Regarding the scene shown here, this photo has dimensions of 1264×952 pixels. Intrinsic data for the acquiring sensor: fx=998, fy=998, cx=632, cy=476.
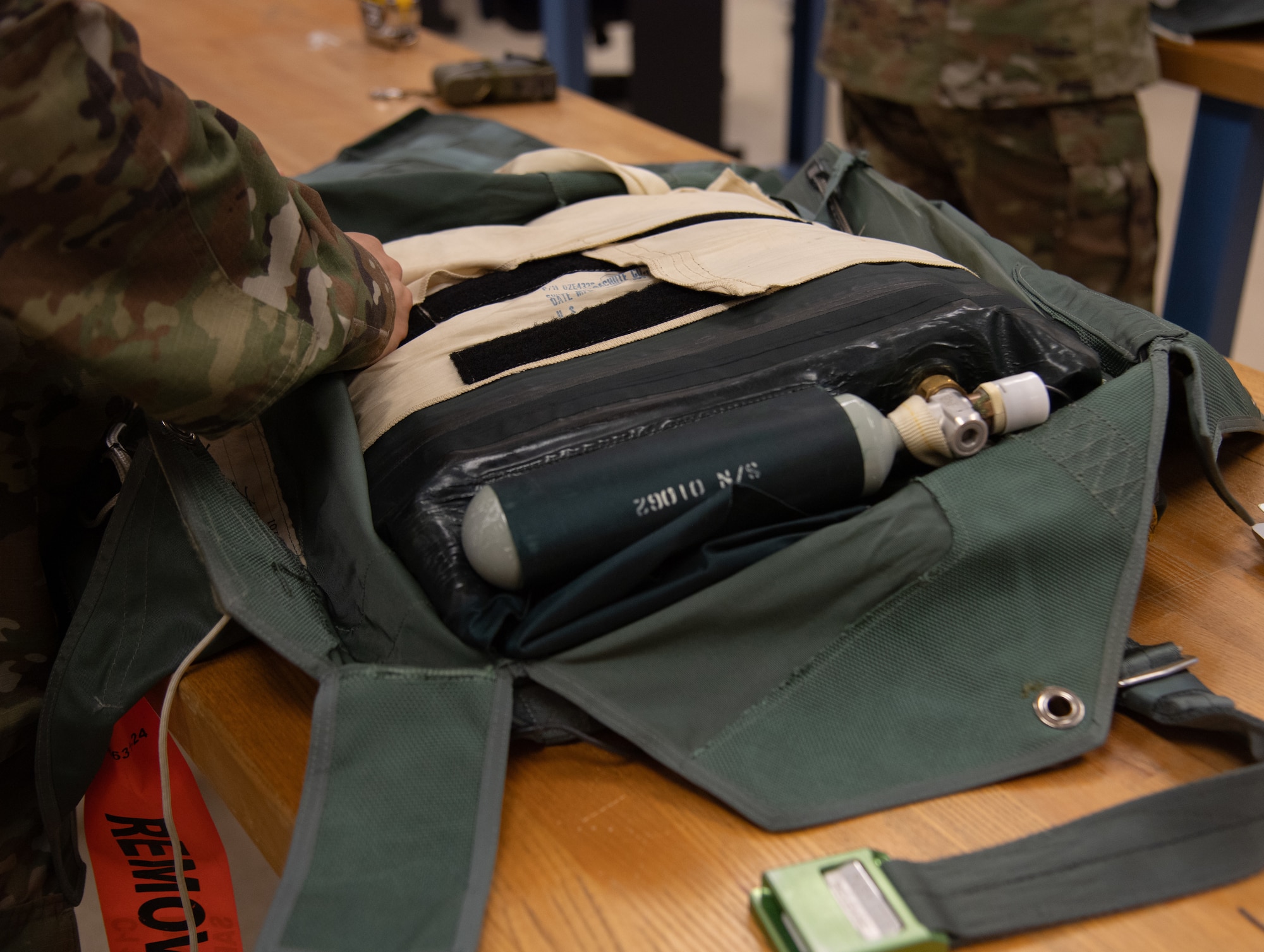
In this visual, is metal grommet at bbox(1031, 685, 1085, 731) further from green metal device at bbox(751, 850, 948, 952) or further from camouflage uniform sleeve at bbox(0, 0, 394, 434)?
camouflage uniform sleeve at bbox(0, 0, 394, 434)

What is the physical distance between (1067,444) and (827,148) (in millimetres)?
521

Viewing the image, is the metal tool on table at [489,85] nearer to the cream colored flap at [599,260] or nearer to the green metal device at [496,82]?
the green metal device at [496,82]

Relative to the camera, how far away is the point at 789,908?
0.43 metres

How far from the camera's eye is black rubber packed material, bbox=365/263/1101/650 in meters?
0.61

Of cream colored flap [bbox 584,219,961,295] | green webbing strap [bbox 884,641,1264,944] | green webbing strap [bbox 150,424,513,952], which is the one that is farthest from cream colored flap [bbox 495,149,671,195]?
green webbing strap [bbox 884,641,1264,944]

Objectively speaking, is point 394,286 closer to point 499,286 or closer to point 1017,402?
point 499,286

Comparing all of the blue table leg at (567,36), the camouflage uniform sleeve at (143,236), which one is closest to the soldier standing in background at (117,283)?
the camouflage uniform sleeve at (143,236)

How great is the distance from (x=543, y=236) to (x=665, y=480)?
36cm

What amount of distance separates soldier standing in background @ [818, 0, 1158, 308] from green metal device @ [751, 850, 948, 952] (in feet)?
3.78

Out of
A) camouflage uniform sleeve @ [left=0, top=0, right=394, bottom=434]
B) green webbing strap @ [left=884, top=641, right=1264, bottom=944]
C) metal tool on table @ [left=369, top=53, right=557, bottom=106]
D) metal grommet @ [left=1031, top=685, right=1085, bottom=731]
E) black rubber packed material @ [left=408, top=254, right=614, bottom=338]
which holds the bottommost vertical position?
green webbing strap @ [left=884, top=641, right=1264, bottom=944]

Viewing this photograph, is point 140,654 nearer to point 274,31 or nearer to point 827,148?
point 827,148

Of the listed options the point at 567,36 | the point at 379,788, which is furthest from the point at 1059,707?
the point at 567,36

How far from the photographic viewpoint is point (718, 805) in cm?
50

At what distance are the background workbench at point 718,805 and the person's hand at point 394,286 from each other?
237 mm
